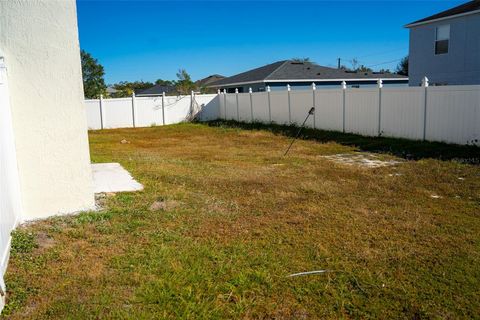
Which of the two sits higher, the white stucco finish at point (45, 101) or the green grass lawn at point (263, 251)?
the white stucco finish at point (45, 101)

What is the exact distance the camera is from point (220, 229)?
4773 millimetres

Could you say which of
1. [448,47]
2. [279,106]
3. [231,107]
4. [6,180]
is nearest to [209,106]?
[231,107]

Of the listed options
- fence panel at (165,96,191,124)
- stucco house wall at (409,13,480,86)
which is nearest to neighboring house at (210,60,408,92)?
fence panel at (165,96,191,124)

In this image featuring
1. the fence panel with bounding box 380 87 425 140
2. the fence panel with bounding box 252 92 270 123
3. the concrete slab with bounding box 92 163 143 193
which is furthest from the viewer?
the fence panel with bounding box 252 92 270 123

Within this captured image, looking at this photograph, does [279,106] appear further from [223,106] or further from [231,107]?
[223,106]

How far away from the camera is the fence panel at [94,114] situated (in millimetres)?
20594

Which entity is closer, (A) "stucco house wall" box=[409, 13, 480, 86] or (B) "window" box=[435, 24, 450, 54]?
(A) "stucco house wall" box=[409, 13, 480, 86]

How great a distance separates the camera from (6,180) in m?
4.09

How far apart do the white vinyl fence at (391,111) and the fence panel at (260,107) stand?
245 millimetres

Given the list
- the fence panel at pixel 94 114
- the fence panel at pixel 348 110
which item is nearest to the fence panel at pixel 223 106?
the fence panel at pixel 348 110

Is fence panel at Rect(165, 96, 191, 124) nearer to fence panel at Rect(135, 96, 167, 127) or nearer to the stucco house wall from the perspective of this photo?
fence panel at Rect(135, 96, 167, 127)

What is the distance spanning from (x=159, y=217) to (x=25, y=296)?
2121 mm

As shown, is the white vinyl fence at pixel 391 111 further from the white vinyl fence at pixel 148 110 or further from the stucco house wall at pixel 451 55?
the stucco house wall at pixel 451 55

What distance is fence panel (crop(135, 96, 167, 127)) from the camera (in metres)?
21.9
